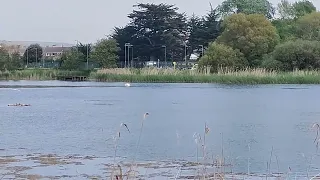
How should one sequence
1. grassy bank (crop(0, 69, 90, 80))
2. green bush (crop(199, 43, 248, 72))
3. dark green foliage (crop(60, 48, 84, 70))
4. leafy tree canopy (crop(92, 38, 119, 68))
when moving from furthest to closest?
leafy tree canopy (crop(92, 38, 119, 68)), dark green foliage (crop(60, 48, 84, 70)), grassy bank (crop(0, 69, 90, 80)), green bush (crop(199, 43, 248, 72))

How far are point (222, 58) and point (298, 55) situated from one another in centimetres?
550

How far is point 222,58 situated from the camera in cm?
5306

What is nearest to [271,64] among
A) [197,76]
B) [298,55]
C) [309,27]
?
[298,55]

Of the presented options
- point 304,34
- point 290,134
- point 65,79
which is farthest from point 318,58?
point 290,134

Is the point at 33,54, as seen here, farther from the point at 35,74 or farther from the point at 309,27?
the point at 309,27

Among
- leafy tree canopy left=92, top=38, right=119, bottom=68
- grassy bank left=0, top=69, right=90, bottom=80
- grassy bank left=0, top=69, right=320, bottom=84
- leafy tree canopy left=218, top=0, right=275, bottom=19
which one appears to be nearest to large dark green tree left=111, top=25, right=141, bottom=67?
leafy tree canopy left=92, top=38, right=119, bottom=68

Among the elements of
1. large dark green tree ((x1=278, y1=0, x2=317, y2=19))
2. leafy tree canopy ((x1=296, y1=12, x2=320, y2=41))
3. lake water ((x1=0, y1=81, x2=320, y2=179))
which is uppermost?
large dark green tree ((x1=278, y1=0, x2=317, y2=19))

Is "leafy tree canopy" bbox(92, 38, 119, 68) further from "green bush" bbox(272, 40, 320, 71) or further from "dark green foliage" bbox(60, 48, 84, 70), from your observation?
"green bush" bbox(272, 40, 320, 71)

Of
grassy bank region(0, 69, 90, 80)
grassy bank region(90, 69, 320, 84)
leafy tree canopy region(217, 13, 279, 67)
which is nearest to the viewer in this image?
grassy bank region(90, 69, 320, 84)

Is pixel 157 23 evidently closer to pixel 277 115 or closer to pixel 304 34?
pixel 304 34

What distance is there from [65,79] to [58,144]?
48959mm

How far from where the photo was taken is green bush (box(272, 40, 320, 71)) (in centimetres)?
5088

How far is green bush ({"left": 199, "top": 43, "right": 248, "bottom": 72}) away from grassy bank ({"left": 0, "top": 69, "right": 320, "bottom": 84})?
129 centimetres

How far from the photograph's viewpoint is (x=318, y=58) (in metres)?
50.8
